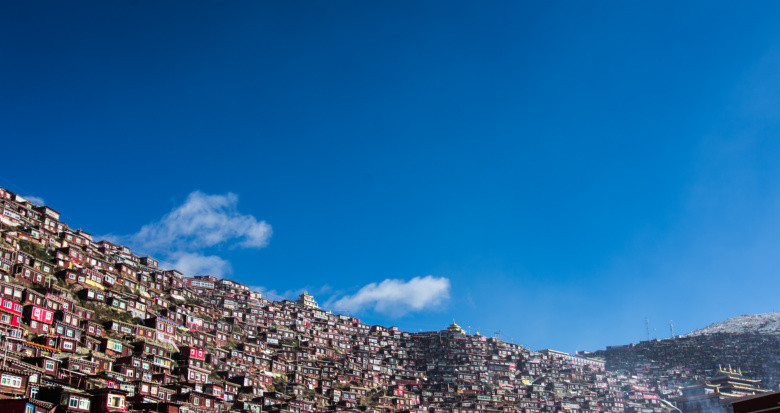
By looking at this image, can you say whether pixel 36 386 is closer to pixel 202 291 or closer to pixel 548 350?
pixel 202 291

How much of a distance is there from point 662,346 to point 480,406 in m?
84.6

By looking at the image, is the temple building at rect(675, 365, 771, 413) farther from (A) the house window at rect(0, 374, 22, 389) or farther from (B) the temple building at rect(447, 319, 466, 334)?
(A) the house window at rect(0, 374, 22, 389)

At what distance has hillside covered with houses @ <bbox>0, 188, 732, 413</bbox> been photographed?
5434 cm

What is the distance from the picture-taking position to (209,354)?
79062mm

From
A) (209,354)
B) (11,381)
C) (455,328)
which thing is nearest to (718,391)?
(455,328)

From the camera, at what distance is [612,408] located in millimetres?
128250

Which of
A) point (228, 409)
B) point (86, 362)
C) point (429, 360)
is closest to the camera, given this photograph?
point (86, 362)

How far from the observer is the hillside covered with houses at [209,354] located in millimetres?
54344

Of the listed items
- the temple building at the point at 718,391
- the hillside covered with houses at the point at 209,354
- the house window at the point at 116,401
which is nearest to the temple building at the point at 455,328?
the hillside covered with houses at the point at 209,354

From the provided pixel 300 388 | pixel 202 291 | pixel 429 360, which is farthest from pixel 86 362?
pixel 429 360

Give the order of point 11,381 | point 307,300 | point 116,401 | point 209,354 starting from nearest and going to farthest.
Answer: point 11,381
point 116,401
point 209,354
point 307,300

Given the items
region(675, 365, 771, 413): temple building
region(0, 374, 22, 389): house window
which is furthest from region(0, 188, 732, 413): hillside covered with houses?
region(675, 365, 771, 413): temple building

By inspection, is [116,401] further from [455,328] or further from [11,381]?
[455,328]

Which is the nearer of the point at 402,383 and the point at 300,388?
the point at 300,388
